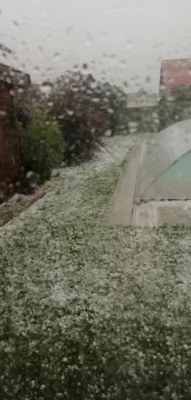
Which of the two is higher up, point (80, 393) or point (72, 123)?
point (72, 123)

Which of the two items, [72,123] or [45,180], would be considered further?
[72,123]

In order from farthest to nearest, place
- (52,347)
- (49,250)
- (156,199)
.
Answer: (156,199) < (49,250) < (52,347)

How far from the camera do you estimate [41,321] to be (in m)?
2.90

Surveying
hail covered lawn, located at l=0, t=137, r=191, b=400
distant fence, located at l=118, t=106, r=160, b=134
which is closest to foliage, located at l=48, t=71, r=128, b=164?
distant fence, located at l=118, t=106, r=160, b=134

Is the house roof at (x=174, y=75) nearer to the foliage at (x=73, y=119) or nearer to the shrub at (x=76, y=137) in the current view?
the foliage at (x=73, y=119)

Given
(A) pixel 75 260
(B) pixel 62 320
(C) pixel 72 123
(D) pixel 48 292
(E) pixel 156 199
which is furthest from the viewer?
(C) pixel 72 123

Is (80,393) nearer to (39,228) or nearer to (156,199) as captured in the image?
(39,228)

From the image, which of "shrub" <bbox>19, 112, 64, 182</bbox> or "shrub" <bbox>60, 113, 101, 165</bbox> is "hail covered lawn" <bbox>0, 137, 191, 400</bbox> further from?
"shrub" <bbox>60, 113, 101, 165</bbox>

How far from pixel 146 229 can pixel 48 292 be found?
6.16 feet

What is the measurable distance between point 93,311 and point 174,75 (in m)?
18.2

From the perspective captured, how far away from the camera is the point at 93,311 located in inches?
118

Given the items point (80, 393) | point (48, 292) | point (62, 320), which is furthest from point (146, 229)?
point (80, 393)

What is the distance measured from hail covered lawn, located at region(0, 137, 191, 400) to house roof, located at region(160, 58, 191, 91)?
15270mm

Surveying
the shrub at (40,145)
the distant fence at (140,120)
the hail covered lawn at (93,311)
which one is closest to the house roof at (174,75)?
the distant fence at (140,120)
